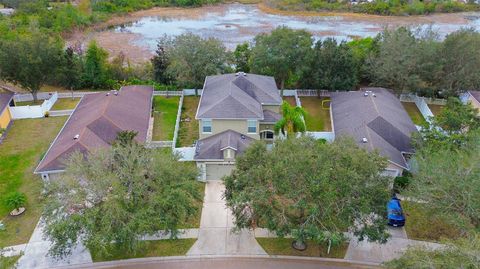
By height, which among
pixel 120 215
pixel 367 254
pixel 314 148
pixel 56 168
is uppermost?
pixel 314 148

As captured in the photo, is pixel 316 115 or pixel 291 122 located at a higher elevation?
pixel 291 122

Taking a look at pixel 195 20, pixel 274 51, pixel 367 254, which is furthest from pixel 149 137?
pixel 195 20

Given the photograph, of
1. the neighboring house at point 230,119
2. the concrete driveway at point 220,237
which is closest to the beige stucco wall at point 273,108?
the neighboring house at point 230,119

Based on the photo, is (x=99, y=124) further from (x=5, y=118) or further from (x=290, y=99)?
(x=290, y=99)

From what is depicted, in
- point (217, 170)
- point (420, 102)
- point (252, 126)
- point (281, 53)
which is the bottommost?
point (217, 170)

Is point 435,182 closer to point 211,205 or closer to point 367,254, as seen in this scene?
point 367,254

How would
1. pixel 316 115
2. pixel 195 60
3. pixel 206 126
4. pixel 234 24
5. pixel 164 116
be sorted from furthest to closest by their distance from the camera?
pixel 234 24
pixel 195 60
pixel 316 115
pixel 164 116
pixel 206 126

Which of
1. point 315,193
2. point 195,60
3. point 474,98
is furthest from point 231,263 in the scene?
point 474,98

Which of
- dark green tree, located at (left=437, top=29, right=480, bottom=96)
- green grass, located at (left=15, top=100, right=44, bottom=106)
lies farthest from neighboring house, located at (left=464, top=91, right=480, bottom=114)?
green grass, located at (left=15, top=100, right=44, bottom=106)
